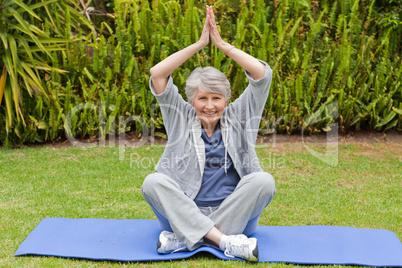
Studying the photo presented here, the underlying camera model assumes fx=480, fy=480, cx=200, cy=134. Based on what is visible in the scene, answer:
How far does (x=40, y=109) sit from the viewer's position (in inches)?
216

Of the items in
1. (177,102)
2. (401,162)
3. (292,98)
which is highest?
(177,102)

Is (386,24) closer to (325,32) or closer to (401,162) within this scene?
(325,32)

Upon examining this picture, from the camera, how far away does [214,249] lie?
112 inches

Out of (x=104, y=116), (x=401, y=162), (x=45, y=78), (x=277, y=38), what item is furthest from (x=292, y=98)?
Result: (x=45, y=78)

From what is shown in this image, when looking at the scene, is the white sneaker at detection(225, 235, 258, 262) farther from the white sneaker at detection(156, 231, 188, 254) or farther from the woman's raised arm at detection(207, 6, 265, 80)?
the woman's raised arm at detection(207, 6, 265, 80)

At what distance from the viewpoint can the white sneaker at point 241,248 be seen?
8.93 ft

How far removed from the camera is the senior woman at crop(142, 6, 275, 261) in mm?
2797

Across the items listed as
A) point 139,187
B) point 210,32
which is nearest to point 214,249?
point 210,32

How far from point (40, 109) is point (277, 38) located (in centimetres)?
293

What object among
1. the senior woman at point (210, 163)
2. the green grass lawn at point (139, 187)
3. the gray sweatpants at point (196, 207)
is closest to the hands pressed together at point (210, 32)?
the senior woman at point (210, 163)

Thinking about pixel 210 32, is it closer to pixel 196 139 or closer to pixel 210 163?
pixel 196 139

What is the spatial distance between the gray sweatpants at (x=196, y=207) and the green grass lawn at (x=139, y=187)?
181 mm

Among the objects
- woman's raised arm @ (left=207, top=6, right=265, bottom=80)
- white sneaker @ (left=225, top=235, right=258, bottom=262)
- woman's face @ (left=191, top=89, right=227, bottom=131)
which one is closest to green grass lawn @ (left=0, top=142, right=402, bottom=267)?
white sneaker @ (left=225, top=235, right=258, bottom=262)

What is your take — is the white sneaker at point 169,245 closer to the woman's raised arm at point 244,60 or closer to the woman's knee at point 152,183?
the woman's knee at point 152,183
